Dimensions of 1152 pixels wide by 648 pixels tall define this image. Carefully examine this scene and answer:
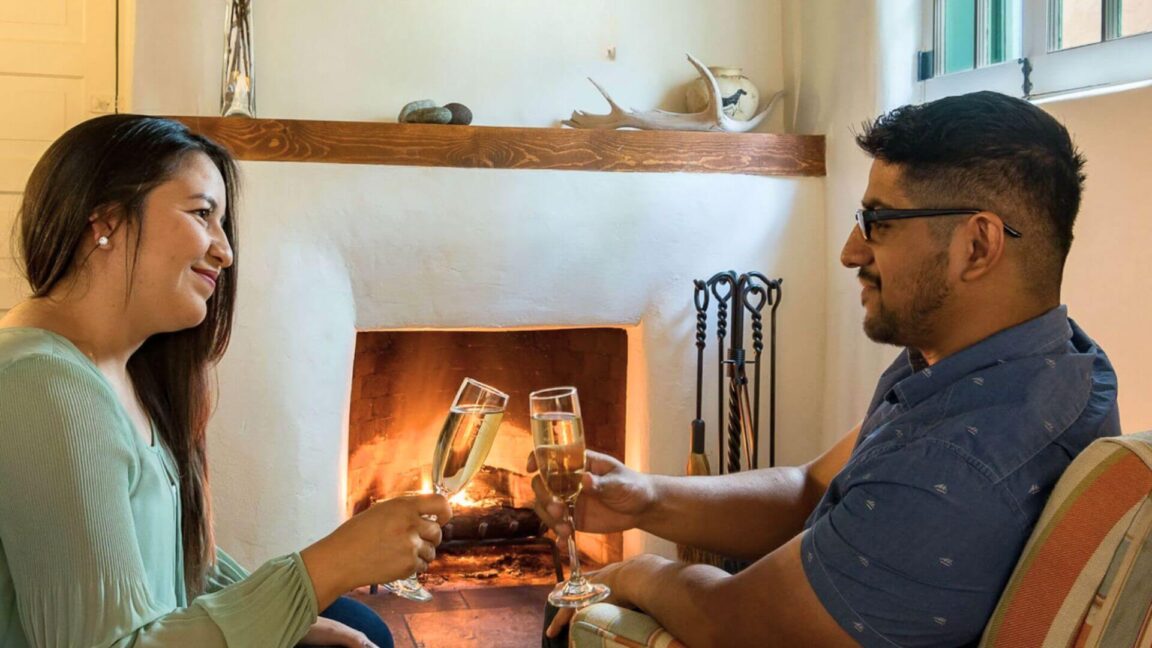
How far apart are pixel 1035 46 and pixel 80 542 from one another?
232cm

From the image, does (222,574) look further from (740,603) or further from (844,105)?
(844,105)

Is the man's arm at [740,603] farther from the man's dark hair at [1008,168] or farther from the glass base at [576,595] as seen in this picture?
the man's dark hair at [1008,168]

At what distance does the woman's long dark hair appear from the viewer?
1229 mm

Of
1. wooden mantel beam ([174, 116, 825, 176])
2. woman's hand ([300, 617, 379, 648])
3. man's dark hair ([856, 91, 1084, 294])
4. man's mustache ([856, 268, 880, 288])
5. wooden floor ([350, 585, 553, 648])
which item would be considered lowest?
wooden floor ([350, 585, 553, 648])

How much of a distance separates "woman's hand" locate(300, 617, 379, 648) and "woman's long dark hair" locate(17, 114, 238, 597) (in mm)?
175

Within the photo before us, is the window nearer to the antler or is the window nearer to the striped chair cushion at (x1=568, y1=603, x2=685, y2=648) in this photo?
the antler

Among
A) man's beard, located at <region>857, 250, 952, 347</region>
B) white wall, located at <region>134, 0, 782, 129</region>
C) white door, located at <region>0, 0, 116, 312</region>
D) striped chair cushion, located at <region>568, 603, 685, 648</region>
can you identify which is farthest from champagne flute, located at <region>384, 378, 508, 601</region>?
white door, located at <region>0, 0, 116, 312</region>

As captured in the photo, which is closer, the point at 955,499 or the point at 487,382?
the point at 955,499

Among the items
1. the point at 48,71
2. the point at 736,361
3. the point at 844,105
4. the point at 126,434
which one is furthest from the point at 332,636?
the point at 48,71

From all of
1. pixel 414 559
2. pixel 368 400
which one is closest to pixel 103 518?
pixel 414 559

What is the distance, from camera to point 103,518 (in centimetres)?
109

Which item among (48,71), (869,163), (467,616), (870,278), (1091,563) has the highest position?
(48,71)

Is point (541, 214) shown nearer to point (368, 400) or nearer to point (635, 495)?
point (368, 400)

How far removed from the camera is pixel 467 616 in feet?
10.0
